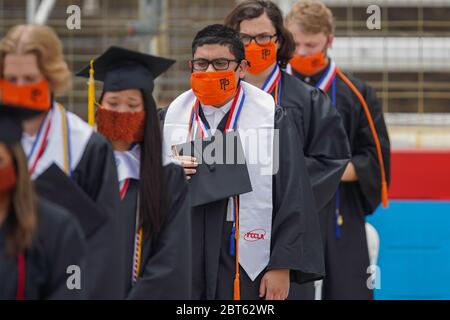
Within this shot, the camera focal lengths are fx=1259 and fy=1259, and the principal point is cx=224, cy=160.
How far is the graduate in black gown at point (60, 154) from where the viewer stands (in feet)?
16.1

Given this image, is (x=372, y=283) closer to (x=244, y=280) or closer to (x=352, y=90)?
(x=352, y=90)

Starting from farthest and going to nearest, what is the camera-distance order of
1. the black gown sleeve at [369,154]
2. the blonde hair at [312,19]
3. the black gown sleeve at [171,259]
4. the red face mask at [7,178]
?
the black gown sleeve at [369,154]
the blonde hair at [312,19]
the black gown sleeve at [171,259]
the red face mask at [7,178]

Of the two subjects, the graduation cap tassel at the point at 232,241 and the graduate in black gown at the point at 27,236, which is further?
the graduation cap tassel at the point at 232,241

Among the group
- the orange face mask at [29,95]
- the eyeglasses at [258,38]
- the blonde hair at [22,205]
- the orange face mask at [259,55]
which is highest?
the eyeglasses at [258,38]

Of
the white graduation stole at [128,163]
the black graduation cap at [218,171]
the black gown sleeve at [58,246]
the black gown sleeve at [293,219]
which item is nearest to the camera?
the black gown sleeve at [58,246]

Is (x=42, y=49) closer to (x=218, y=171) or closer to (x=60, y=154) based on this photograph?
(x=60, y=154)

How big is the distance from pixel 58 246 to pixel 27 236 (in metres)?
0.12

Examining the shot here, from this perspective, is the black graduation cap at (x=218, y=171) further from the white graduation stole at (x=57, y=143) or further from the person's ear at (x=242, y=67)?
the white graduation stole at (x=57, y=143)

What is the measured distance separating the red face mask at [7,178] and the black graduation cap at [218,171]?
6.02 feet

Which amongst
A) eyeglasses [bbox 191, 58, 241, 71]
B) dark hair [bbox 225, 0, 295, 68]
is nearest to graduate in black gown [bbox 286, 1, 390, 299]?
dark hair [bbox 225, 0, 295, 68]

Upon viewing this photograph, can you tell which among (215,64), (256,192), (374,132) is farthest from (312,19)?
(256,192)

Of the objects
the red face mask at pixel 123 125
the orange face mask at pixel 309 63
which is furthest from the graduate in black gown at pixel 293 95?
the red face mask at pixel 123 125

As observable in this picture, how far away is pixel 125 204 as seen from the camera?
212 inches

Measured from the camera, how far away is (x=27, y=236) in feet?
14.4
